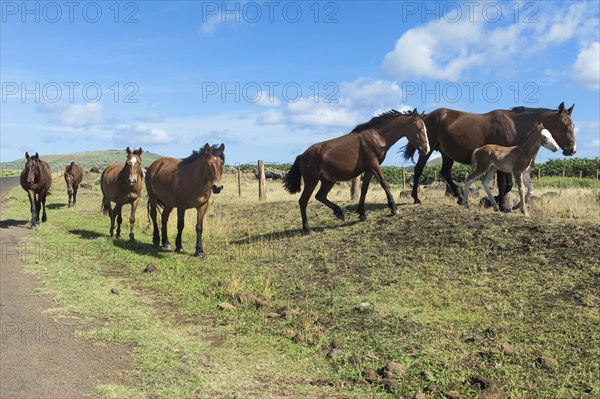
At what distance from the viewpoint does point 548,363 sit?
18.5 feet

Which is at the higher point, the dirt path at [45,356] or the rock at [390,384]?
the dirt path at [45,356]

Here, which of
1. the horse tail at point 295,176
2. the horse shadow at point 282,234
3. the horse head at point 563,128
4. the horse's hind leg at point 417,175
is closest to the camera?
the horse head at point 563,128

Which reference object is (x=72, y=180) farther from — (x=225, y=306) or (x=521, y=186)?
(x=521, y=186)

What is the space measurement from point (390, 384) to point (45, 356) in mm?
3918

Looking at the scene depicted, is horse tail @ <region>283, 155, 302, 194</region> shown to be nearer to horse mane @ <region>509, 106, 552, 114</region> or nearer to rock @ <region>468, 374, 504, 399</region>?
horse mane @ <region>509, 106, 552, 114</region>

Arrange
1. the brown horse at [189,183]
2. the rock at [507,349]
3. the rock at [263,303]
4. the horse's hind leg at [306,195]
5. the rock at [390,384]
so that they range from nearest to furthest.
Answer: the rock at [390,384] → the rock at [507,349] → the rock at [263,303] → the brown horse at [189,183] → the horse's hind leg at [306,195]

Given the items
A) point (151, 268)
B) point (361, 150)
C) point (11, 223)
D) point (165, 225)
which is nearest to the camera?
point (151, 268)

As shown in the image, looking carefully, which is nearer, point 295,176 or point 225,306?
point 225,306

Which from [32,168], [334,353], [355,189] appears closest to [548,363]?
[334,353]

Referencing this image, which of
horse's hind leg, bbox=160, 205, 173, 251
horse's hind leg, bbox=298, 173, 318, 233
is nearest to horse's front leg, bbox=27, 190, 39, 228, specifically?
horse's hind leg, bbox=160, 205, 173, 251

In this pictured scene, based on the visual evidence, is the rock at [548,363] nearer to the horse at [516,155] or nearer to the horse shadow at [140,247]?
the horse at [516,155]

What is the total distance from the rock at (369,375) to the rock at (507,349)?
5.43 feet

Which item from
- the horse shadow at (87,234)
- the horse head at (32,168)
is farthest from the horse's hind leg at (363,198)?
the horse head at (32,168)

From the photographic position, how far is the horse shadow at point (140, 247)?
1254 centimetres
